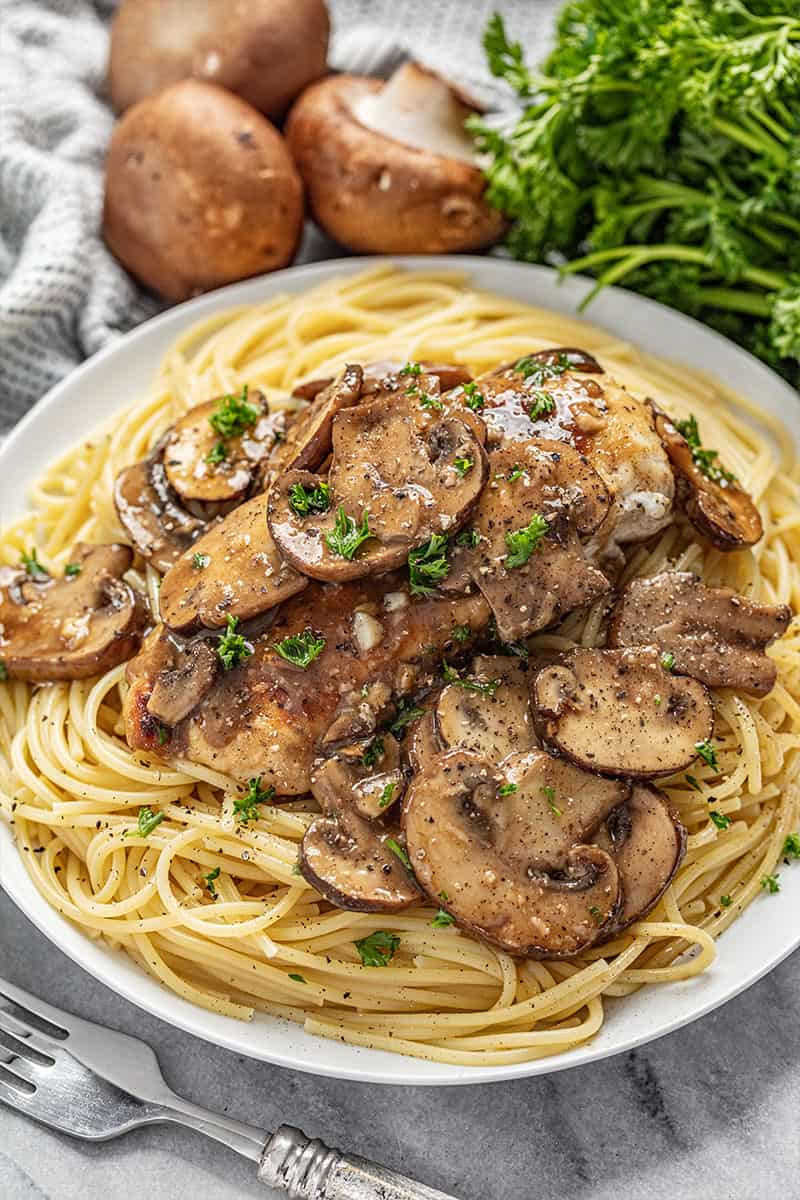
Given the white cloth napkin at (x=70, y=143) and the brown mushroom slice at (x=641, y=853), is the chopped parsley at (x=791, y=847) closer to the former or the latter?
the brown mushroom slice at (x=641, y=853)

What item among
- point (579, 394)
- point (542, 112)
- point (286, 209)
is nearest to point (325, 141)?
point (286, 209)

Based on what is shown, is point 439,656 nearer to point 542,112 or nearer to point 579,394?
point 579,394

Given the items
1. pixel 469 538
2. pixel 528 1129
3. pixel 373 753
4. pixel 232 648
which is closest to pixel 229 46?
pixel 469 538

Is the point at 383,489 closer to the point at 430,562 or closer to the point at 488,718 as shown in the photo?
the point at 430,562

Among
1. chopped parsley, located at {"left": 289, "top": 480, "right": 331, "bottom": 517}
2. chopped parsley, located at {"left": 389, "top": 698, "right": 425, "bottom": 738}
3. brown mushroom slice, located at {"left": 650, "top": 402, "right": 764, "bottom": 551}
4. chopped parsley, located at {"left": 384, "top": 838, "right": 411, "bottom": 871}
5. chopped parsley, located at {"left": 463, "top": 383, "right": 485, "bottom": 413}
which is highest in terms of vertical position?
brown mushroom slice, located at {"left": 650, "top": 402, "right": 764, "bottom": 551}

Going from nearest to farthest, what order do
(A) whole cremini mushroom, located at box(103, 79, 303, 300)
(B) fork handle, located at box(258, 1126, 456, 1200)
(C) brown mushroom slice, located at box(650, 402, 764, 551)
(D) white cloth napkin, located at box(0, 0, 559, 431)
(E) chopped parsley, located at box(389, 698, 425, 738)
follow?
1. (B) fork handle, located at box(258, 1126, 456, 1200)
2. (E) chopped parsley, located at box(389, 698, 425, 738)
3. (C) brown mushroom slice, located at box(650, 402, 764, 551)
4. (A) whole cremini mushroom, located at box(103, 79, 303, 300)
5. (D) white cloth napkin, located at box(0, 0, 559, 431)

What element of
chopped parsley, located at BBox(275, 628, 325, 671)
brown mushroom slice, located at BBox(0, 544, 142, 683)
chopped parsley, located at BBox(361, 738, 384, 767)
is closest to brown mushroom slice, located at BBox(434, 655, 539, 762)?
chopped parsley, located at BBox(361, 738, 384, 767)

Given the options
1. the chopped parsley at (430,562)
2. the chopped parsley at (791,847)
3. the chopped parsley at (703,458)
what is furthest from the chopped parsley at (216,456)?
the chopped parsley at (791,847)

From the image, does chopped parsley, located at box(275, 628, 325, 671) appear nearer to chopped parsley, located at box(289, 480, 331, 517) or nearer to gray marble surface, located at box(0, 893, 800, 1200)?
chopped parsley, located at box(289, 480, 331, 517)

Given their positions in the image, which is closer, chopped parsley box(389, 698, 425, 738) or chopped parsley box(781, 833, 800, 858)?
chopped parsley box(389, 698, 425, 738)
